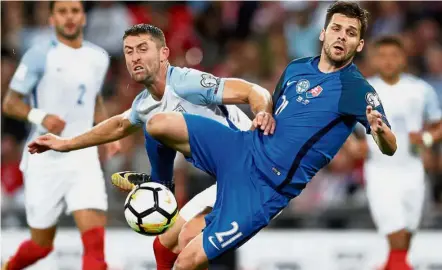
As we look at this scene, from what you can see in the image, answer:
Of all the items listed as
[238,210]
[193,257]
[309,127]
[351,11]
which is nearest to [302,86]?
[309,127]

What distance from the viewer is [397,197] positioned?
31.3ft

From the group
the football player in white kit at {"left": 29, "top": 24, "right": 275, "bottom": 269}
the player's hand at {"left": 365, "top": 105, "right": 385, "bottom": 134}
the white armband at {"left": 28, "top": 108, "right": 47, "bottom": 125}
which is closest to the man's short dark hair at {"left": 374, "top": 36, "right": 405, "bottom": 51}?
the football player in white kit at {"left": 29, "top": 24, "right": 275, "bottom": 269}

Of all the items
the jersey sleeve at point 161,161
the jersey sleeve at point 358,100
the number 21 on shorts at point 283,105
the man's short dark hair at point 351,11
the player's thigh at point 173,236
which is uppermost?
the man's short dark hair at point 351,11

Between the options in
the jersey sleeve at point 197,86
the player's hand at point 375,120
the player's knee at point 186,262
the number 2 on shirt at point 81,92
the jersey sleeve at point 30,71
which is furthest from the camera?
the number 2 on shirt at point 81,92

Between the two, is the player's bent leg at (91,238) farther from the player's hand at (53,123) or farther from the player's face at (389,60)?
the player's face at (389,60)

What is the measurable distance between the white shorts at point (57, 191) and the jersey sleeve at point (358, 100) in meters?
2.52

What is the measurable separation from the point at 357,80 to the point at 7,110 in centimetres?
334

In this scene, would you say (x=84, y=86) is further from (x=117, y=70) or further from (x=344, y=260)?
(x=117, y=70)

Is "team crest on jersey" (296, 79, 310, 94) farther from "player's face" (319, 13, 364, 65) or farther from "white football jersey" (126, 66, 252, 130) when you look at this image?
"white football jersey" (126, 66, 252, 130)

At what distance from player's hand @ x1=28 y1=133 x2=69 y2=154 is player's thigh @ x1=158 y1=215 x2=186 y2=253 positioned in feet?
3.24

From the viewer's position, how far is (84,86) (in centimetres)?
849

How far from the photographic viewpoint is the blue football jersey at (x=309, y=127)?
261 inches

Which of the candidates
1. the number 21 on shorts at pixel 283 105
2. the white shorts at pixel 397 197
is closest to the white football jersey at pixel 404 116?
the white shorts at pixel 397 197

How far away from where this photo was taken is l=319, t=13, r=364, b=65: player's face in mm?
6664
